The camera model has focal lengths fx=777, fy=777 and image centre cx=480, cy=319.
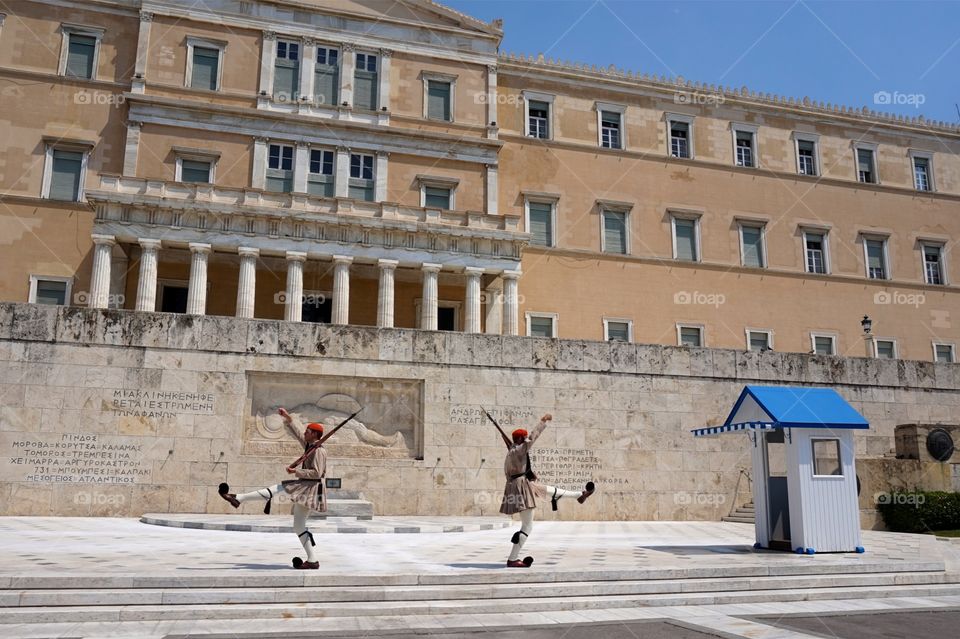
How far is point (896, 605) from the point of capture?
9562mm

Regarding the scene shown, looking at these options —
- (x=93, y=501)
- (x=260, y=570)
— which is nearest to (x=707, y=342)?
(x=93, y=501)

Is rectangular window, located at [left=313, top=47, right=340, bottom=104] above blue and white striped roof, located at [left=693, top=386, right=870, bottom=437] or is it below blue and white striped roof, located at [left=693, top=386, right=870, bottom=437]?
above

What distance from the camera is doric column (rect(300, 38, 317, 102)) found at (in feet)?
114

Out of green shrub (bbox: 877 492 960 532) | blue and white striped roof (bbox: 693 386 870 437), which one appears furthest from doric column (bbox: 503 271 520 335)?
blue and white striped roof (bbox: 693 386 870 437)

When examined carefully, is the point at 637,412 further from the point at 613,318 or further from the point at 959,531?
the point at 613,318

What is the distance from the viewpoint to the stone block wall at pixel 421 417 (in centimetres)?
1691

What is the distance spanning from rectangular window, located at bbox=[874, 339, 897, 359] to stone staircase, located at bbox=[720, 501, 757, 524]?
2583 centimetres

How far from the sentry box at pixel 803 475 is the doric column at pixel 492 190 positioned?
23.6 metres

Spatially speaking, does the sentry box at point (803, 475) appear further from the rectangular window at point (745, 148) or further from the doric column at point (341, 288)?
the rectangular window at point (745, 148)

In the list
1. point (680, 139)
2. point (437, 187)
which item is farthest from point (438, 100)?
point (680, 139)

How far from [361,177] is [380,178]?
0.86m

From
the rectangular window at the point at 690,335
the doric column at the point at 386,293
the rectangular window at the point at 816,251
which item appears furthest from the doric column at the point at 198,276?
the rectangular window at the point at 816,251

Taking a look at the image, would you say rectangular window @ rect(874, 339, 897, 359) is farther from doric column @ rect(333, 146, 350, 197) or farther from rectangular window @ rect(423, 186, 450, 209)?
doric column @ rect(333, 146, 350, 197)

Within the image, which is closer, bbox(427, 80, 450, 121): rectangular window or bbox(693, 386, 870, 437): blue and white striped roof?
bbox(693, 386, 870, 437): blue and white striped roof
